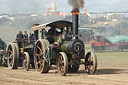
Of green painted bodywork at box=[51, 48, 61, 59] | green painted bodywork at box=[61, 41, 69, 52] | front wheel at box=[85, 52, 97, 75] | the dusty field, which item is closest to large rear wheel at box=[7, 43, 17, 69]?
the dusty field

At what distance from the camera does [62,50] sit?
12.4 m

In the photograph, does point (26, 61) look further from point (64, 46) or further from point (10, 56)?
point (64, 46)

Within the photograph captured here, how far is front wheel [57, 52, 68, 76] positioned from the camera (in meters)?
11.4

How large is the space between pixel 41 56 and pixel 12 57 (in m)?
2.79

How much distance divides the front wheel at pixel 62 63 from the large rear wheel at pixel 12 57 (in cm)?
346

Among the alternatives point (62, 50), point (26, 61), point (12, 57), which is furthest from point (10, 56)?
point (62, 50)

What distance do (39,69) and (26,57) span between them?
62.4 inches

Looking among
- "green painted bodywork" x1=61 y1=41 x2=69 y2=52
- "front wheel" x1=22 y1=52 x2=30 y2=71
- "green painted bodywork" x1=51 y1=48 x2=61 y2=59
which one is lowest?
"front wheel" x1=22 y1=52 x2=30 y2=71

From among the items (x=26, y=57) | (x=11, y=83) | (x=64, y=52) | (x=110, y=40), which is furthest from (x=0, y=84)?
(x=110, y=40)

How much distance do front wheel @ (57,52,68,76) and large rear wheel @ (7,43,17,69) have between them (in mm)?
3461

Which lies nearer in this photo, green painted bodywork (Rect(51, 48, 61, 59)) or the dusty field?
the dusty field

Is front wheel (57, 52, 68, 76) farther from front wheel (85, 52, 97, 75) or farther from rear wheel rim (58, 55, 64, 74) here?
front wheel (85, 52, 97, 75)

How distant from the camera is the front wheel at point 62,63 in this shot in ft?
37.5

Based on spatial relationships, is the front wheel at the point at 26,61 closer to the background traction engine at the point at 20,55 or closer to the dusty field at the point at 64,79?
the background traction engine at the point at 20,55
